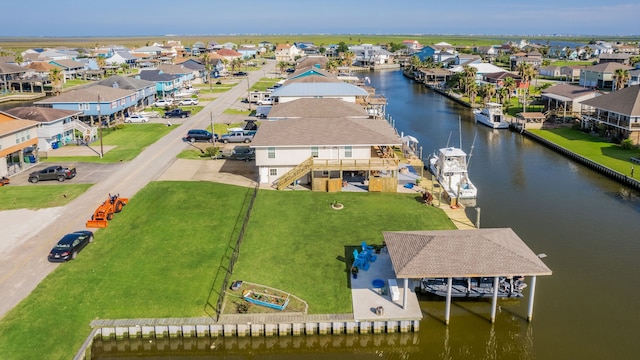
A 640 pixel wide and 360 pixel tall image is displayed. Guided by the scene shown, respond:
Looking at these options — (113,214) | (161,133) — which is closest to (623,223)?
(113,214)

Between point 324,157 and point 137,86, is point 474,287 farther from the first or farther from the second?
point 137,86

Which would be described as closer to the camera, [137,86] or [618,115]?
[618,115]

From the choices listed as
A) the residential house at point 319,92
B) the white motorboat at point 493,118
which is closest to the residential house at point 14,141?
the residential house at point 319,92

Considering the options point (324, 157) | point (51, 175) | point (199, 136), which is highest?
point (324, 157)

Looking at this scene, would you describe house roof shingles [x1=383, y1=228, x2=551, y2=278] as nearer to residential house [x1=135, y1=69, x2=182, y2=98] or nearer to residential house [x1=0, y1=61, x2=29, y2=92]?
residential house [x1=135, y1=69, x2=182, y2=98]

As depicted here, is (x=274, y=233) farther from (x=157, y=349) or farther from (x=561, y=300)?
(x=561, y=300)

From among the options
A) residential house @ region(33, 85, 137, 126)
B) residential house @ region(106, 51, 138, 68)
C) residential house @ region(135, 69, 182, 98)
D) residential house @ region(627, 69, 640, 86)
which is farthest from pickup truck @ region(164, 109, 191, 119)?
residential house @ region(106, 51, 138, 68)

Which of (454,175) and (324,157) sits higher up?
(324,157)

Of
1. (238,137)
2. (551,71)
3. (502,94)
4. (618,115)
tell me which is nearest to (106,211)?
(238,137)

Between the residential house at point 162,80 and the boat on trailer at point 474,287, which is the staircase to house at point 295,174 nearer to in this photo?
the boat on trailer at point 474,287
